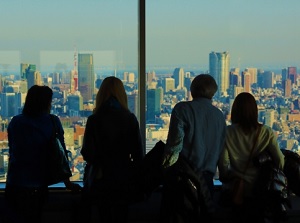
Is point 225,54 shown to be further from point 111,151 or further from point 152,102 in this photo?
point 111,151

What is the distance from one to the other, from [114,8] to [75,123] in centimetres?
112

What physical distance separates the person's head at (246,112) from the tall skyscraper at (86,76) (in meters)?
1.61

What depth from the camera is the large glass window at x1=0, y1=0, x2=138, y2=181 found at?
5.44 meters

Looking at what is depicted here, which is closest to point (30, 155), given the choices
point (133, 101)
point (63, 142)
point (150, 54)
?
point (63, 142)

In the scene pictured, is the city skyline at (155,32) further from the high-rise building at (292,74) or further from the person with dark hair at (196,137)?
the person with dark hair at (196,137)

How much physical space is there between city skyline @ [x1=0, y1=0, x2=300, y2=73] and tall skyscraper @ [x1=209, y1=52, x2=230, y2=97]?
1.9 inches

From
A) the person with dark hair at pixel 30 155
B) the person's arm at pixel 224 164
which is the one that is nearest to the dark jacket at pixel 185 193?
the person's arm at pixel 224 164

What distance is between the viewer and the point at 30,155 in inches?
167

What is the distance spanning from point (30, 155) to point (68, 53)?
152cm

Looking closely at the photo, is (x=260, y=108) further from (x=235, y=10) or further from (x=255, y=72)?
→ (x=235, y=10)

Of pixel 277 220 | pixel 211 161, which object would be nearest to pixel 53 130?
pixel 211 161

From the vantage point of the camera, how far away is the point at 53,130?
4.30m

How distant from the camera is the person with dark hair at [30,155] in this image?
4230 millimetres

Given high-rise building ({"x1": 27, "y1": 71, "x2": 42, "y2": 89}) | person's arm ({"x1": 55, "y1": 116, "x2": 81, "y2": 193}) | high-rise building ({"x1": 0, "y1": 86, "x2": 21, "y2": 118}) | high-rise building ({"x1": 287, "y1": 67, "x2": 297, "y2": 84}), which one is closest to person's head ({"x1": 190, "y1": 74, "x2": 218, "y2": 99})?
person's arm ({"x1": 55, "y1": 116, "x2": 81, "y2": 193})
